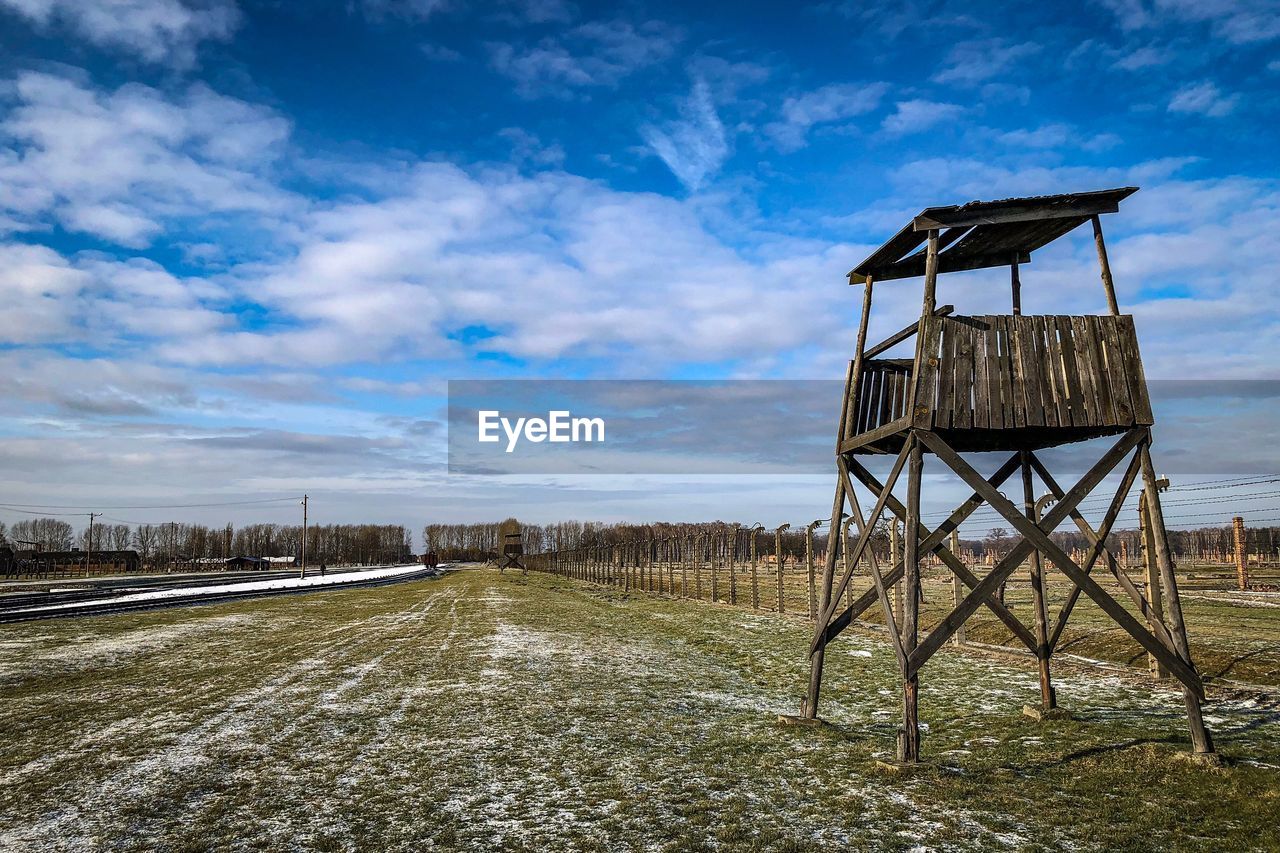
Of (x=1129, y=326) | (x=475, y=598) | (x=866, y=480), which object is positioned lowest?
(x=475, y=598)

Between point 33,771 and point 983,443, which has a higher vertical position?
point 983,443

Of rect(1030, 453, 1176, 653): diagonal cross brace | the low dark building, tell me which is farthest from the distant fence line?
the low dark building

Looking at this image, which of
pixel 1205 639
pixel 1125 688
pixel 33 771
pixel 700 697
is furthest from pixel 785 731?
pixel 1205 639

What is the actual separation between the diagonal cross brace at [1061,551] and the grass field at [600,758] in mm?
881

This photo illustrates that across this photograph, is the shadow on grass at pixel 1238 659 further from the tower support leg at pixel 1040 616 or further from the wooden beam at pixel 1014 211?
the wooden beam at pixel 1014 211

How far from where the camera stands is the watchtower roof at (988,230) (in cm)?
793

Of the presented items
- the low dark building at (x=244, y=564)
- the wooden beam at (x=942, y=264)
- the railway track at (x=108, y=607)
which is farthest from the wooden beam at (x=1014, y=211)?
the low dark building at (x=244, y=564)

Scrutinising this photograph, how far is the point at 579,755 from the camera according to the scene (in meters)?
7.51

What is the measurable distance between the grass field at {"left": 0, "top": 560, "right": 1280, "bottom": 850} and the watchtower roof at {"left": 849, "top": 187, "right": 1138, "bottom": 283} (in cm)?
554

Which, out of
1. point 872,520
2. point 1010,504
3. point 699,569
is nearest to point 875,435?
point 872,520

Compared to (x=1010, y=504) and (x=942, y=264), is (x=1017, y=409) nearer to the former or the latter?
(x=1010, y=504)

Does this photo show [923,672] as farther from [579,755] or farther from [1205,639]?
[579,755]

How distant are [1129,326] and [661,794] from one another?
6.94 m

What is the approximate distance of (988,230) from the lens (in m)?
8.55
